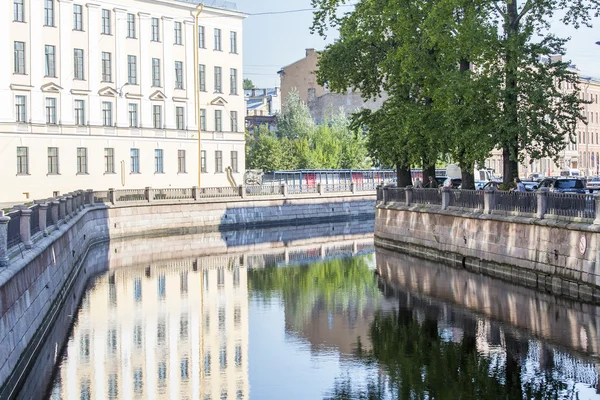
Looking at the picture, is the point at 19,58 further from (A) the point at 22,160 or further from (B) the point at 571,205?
(B) the point at 571,205

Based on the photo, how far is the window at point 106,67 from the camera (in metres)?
69.0

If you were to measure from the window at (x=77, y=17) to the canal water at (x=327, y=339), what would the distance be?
105ft

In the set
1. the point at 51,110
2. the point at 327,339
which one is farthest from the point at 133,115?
the point at 327,339

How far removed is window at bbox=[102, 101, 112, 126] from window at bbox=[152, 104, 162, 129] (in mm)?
4144

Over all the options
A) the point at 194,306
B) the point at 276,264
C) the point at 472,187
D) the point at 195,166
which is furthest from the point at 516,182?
the point at 195,166

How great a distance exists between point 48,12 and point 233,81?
1850 centimetres

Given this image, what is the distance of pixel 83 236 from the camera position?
47000 mm

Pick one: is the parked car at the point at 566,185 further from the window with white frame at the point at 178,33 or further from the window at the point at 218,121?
the window at the point at 218,121

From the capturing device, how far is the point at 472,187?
44594 mm

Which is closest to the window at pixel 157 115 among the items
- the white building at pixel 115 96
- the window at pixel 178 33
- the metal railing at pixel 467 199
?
the white building at pixel 115 96

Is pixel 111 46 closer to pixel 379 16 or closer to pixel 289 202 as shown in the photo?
pixel 289 202

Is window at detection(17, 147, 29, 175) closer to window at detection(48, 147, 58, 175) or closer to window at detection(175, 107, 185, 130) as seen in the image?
window at detection(48, 147, 58, 175)

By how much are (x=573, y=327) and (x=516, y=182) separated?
1547cm

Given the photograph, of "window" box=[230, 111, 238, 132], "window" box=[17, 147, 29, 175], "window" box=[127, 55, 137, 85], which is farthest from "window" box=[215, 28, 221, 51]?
"window" box=[17, 147, 29, 175]
